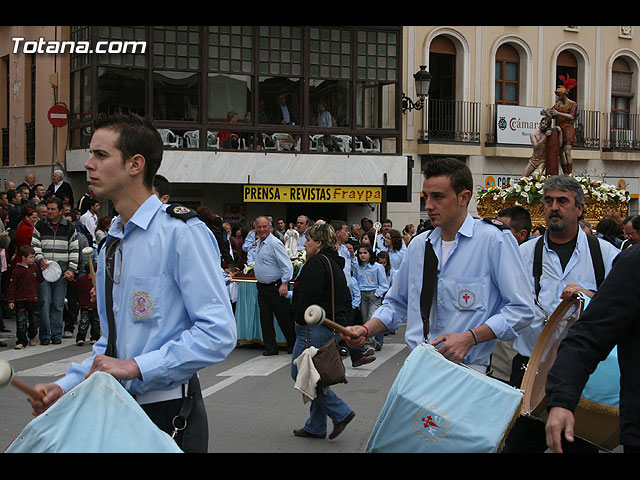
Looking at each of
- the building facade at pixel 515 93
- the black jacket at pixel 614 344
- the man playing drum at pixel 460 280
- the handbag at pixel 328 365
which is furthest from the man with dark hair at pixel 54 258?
the building facade at pixel 515 93

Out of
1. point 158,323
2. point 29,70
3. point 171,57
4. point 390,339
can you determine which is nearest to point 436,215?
point 158,323

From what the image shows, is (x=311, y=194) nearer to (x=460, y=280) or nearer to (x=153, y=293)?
(x=460, y=280)

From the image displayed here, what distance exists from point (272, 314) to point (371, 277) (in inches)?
81.4

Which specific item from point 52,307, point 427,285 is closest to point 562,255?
point 427,285

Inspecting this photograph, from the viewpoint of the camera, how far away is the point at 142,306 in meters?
2.95

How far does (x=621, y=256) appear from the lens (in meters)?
2.86

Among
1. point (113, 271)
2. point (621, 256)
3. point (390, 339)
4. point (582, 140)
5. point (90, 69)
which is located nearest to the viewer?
point (621, 256)

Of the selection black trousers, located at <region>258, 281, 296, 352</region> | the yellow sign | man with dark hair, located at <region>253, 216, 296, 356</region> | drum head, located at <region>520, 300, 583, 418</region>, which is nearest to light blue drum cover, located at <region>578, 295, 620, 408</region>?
drum head, located at <region>520, 300, 583, 418</region>

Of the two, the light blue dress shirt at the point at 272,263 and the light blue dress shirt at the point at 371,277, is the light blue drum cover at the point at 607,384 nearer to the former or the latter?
the light blue dress shirt at the point at 272,263

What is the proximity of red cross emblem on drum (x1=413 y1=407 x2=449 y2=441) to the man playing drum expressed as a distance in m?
0.79

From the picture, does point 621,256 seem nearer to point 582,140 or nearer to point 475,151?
point 475,151

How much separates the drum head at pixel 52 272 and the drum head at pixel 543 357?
9305mm

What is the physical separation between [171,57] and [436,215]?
2005 cm

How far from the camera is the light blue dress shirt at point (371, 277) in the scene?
13.3 m
